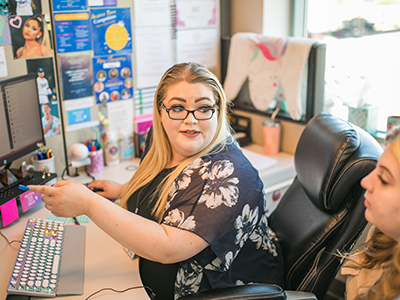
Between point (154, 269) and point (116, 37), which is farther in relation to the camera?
point (116, 37)

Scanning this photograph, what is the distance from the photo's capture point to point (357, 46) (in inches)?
78.3

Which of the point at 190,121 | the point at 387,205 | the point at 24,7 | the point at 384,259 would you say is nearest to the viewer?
the point at 387,205

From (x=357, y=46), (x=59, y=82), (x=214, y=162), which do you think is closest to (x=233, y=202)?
(x=214, y=162)

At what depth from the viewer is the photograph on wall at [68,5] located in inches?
67.5

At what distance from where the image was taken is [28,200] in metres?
1.49

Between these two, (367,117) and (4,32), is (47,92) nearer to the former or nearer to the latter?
(4,32)

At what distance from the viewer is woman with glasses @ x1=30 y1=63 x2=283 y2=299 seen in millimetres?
1038

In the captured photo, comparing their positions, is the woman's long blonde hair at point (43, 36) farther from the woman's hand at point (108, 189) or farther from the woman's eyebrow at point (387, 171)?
the woman's eyebrow at point (387, 171)

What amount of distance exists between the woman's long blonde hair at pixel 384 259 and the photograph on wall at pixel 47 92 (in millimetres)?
1447

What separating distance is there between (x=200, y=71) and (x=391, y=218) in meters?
0.72

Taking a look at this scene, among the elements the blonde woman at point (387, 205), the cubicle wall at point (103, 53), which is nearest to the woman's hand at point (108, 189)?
the cubicle wall at point (103, 53)

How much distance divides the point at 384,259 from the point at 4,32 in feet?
5.37

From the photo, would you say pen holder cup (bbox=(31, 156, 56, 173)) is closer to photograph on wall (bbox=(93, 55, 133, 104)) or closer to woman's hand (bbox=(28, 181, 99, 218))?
photograph on wall (bbox=(93, 55, 133, 104))

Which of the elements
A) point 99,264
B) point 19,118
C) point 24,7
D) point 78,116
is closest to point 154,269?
point 99,264
